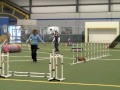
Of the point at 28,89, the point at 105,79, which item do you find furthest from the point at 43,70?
the point at 28,89

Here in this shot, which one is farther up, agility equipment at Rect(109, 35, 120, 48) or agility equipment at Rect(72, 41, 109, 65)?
agility equipment at Rect(109, 35, 120, 48)

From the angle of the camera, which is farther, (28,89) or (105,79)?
(105,79)

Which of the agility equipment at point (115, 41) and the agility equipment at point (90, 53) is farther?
the agility equipment at point (115, 41)

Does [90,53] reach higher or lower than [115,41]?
lower

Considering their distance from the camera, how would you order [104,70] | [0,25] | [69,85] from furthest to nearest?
[0,25]
[104,70]
[69,85]

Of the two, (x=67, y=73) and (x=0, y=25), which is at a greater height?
(x=0, y=25)

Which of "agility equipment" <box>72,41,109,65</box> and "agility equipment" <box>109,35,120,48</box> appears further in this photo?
"agility equipment" <box>109,35,120,48</box>

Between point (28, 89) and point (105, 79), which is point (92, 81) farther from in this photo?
point (28, 89)

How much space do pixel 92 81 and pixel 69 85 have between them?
47.3 inches

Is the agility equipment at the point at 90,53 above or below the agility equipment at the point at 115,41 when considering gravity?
below

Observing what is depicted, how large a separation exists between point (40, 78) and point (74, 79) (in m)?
1.35

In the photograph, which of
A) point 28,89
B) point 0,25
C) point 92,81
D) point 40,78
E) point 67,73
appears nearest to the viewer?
point 28,89

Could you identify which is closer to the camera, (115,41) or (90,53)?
(90,53)

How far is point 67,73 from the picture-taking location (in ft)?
49.0
